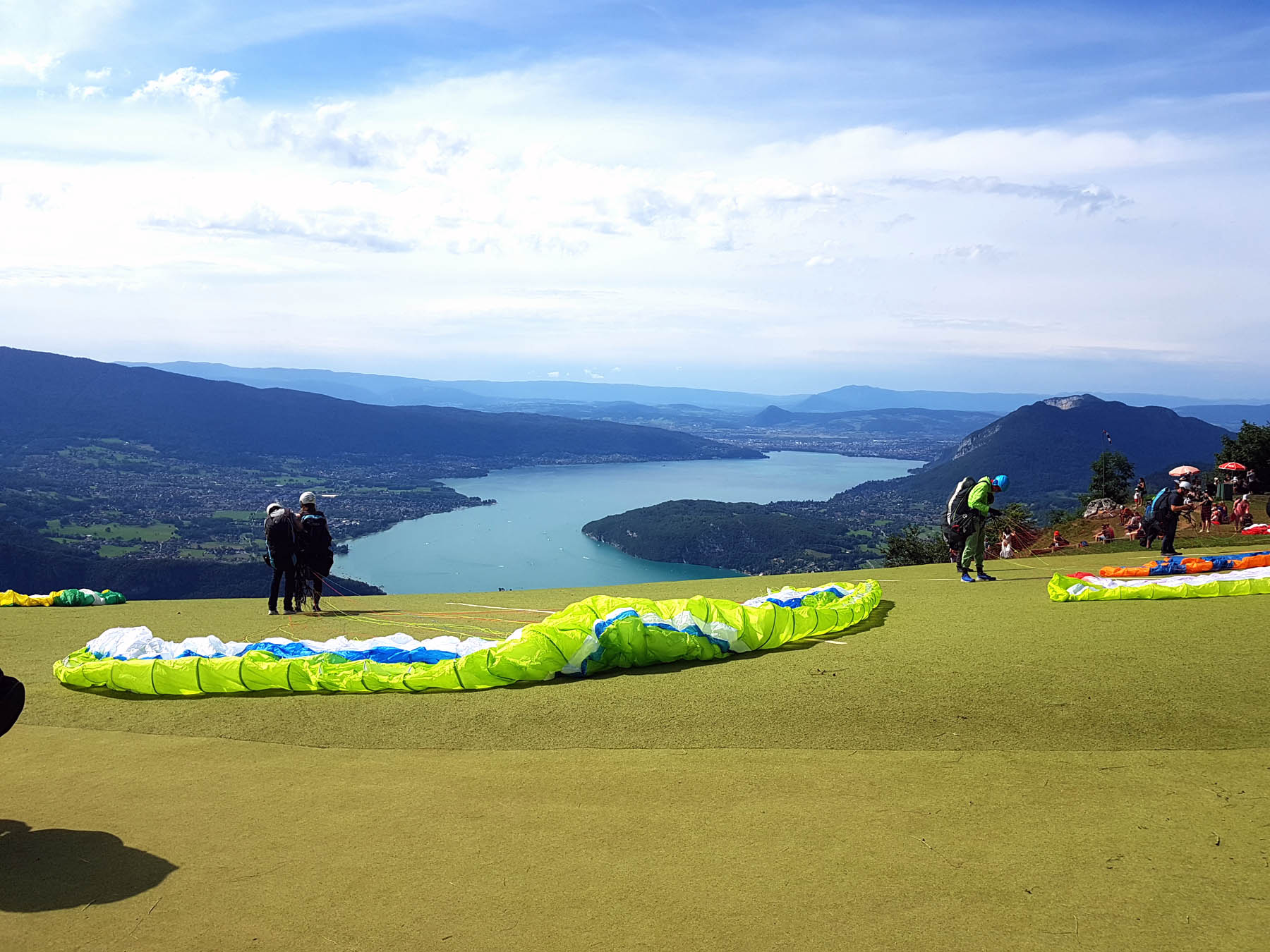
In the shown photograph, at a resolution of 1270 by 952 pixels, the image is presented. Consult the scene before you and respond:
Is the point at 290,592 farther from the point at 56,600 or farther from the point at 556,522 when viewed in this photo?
the point at 556,522

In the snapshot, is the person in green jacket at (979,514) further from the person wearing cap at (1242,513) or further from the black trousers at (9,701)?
the person wearing cap at (1242,513)

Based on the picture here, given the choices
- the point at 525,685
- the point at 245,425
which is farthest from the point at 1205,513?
the point at 245,425

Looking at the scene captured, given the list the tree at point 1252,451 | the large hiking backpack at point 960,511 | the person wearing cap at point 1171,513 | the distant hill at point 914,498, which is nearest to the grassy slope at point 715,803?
the large hiking backpack at point 960,511

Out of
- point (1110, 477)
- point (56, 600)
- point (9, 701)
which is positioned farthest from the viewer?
point (1110, 477)

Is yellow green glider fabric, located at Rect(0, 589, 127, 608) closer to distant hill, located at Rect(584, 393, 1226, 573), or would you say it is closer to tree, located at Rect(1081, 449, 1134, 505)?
tree, located at Rect(1081, 449, 1134, 505)

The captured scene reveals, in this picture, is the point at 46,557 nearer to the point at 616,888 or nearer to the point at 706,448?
the point at 616,888

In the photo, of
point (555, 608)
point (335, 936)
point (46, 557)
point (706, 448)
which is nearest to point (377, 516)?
point (46, 557)

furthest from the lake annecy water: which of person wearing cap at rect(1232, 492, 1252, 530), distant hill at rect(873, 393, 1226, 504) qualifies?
person wearing cap at rect(1232, 492, 1252, 530)

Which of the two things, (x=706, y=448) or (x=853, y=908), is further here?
(x=706, y=448)
